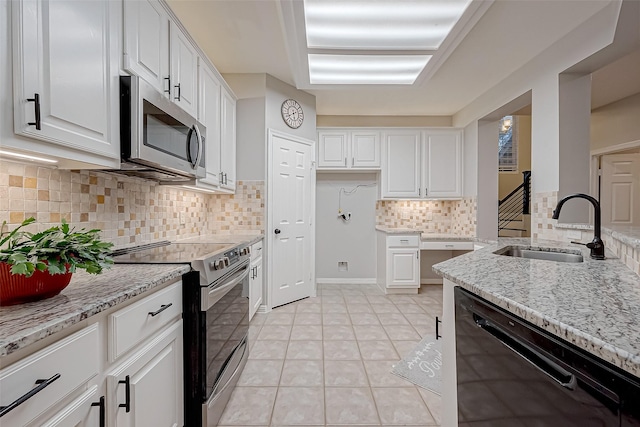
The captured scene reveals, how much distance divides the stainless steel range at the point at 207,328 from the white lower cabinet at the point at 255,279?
0.92 meters

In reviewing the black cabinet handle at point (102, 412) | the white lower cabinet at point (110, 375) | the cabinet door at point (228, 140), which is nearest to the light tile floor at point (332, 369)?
the white lower cabinet at point (110, 375)

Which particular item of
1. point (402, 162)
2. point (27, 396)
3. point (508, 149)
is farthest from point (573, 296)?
point (508, 149)

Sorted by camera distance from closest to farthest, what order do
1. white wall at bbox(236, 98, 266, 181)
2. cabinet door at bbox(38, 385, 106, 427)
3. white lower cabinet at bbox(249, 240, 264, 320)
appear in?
cabinet door at bbox(38, 385, 106, 427)
white lower cabinet at bbox(249, 240, 264, 320)
white wall at bbox(236, 98, 266, 181)

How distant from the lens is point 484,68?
9.70 ft

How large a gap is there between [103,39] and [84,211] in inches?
32.7

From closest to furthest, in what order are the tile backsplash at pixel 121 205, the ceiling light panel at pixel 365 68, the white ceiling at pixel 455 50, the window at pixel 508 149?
1. the tile backsplash at pixel 121 205
2. the white ceiling at pixel 455 50
3. the ceiling light panel at pixel 365 68
4. the window at pixel 508 149

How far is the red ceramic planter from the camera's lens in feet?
2.38

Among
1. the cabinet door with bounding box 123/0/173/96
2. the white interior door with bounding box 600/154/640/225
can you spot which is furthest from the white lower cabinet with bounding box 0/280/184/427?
the white interior door with bounding box 600/154/640/225

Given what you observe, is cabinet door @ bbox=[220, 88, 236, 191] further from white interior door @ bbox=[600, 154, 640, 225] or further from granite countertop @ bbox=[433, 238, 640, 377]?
white interior door @ bbox=[600, 154, 640, 225]

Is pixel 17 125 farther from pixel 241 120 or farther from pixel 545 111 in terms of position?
pixel 545 111

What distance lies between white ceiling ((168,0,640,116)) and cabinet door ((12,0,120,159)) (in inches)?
47.3

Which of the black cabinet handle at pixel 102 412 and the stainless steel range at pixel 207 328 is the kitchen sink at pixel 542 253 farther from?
the black cabinet handle at pixel 102 412

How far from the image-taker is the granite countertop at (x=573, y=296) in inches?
21.2

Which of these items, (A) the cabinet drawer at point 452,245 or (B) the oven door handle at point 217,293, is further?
(A) the cabinet drawer at point 452,245
